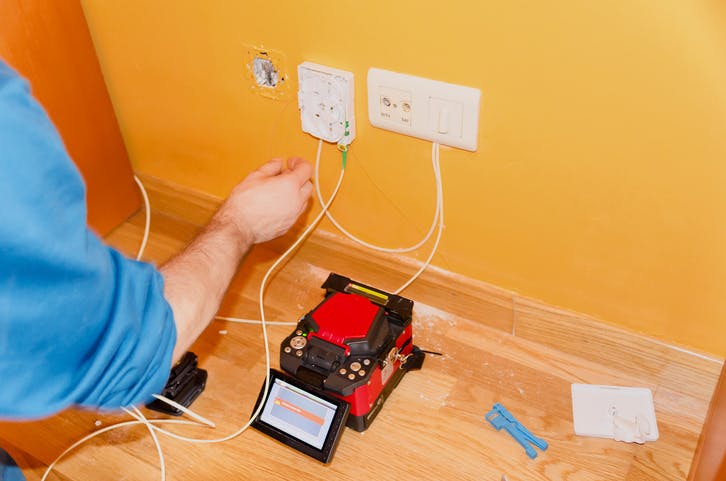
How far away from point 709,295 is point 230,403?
2.10ft

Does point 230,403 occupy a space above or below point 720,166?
below

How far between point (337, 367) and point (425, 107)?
→ 35 cm

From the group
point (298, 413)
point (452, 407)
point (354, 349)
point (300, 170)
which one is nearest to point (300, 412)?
point (298, 413)

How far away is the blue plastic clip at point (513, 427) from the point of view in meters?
0.85

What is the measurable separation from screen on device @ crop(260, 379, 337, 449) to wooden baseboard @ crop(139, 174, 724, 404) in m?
0.28

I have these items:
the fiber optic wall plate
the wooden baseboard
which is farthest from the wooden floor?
the fiber optic wall plate

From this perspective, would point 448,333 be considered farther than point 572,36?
Yes

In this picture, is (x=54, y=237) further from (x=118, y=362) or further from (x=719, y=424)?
(x=719, y=424)

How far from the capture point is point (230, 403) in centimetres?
93

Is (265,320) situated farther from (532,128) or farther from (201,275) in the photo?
(532,128)

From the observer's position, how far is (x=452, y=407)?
0.91m

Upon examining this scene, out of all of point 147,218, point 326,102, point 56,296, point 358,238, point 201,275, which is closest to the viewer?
point 56,296

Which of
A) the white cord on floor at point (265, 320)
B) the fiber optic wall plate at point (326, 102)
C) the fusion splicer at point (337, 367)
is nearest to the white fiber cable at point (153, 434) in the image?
the white cord on floor at point (265, 320)

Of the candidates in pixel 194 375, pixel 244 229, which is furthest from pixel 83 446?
pixel 244 229
